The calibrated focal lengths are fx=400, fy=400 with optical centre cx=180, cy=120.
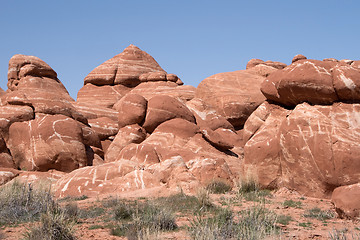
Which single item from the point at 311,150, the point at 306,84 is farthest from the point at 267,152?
the point at 306,84

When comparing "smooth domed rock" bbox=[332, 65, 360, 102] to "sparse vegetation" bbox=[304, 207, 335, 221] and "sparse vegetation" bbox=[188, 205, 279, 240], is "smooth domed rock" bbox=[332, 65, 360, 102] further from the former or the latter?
"sparse vegetation" bbox=[188, 205, 279, 240]

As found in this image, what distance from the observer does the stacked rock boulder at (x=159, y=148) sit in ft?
45.6

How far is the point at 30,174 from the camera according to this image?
60.2ft

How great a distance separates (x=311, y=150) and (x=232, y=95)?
51.0 ft

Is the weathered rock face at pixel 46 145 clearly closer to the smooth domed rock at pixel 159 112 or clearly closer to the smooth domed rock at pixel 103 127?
the smooth domed rock at pixel 159 112

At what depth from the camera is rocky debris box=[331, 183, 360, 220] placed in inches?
339

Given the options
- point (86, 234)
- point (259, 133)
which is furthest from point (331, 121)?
point (86, 234)

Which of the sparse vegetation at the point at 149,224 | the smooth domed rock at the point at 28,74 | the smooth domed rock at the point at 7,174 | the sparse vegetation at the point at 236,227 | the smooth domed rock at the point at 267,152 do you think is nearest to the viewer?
the sparse vegetation at the point at 236,227

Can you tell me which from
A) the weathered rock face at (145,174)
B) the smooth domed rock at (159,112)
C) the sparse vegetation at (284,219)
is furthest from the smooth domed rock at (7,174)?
the sparse vegetation at (284,219)

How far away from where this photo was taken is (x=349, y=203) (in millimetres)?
8766

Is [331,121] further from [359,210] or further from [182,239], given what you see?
[182,239]

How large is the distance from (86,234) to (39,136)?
13.1m

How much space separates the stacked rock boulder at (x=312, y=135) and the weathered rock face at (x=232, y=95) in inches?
516

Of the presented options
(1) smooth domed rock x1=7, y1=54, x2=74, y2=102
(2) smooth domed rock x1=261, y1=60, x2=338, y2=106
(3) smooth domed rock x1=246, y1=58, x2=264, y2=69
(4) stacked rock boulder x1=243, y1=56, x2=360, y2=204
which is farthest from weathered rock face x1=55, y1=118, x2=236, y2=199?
(3) smooth domed rock x1=246, y1=58, x2=264, y2=69
